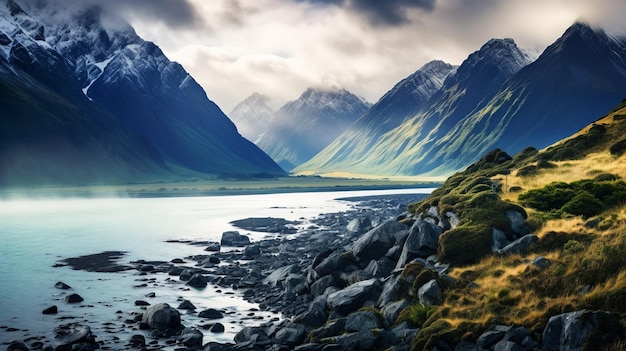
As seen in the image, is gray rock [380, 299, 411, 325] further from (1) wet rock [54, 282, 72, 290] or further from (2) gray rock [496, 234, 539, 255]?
(1) wet rock [54, 282, 72, 290]

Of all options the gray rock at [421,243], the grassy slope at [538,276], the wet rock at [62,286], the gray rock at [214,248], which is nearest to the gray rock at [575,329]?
the grassy slope at [538,276]

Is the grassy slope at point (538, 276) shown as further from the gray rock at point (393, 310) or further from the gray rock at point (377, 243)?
the gray rock at point (377, 243)

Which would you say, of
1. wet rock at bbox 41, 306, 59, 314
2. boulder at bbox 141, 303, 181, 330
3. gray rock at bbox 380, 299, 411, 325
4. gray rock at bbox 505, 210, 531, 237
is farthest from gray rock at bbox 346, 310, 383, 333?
wet rock at bbox 41, 306, 59, 314

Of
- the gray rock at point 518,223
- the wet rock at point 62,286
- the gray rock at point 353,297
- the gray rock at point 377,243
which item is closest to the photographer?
the gray rock at point 353,297

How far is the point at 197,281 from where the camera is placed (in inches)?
1812

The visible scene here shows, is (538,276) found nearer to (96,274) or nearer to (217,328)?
(217,328)

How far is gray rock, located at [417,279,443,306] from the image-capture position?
27703 millimetres

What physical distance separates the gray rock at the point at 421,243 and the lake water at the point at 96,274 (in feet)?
36.7

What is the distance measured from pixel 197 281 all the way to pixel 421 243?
21485 millimetres

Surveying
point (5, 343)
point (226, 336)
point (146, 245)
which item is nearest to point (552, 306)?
Answer: point (226, 336)

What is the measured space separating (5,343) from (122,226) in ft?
232

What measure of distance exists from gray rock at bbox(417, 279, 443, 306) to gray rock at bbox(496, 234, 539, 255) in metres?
6.34

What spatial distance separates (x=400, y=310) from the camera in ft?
92.1

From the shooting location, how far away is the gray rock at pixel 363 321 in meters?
26.9
